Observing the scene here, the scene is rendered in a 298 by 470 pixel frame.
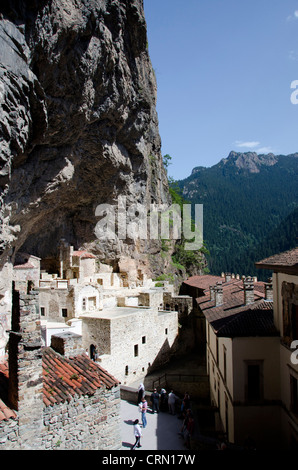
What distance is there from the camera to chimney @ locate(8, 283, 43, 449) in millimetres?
7520

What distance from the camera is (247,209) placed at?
119375 mm

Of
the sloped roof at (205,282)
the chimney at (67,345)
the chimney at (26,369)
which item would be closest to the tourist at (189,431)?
the chimney at (67,345)

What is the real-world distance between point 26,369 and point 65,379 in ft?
6.54

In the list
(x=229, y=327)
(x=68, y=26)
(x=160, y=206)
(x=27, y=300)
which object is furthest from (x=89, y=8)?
(x=160, y=206)

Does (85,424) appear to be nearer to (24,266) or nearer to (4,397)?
(4,397)

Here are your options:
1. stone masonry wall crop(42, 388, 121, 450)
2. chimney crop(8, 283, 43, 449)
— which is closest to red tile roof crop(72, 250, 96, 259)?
stone masonry wall crop(42, 388, 121, 450)

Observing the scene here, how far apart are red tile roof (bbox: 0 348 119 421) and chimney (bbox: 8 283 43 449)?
0.34m

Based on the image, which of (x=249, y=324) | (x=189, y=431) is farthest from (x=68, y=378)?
(x=249, y=324)

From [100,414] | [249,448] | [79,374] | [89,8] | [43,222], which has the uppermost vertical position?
[89,8]

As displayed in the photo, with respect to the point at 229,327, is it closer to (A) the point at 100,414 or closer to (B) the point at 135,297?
(A) the point at 100,414

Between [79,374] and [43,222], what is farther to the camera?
[43,222]

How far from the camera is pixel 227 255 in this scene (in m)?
98.8

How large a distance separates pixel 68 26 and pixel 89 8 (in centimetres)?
246
